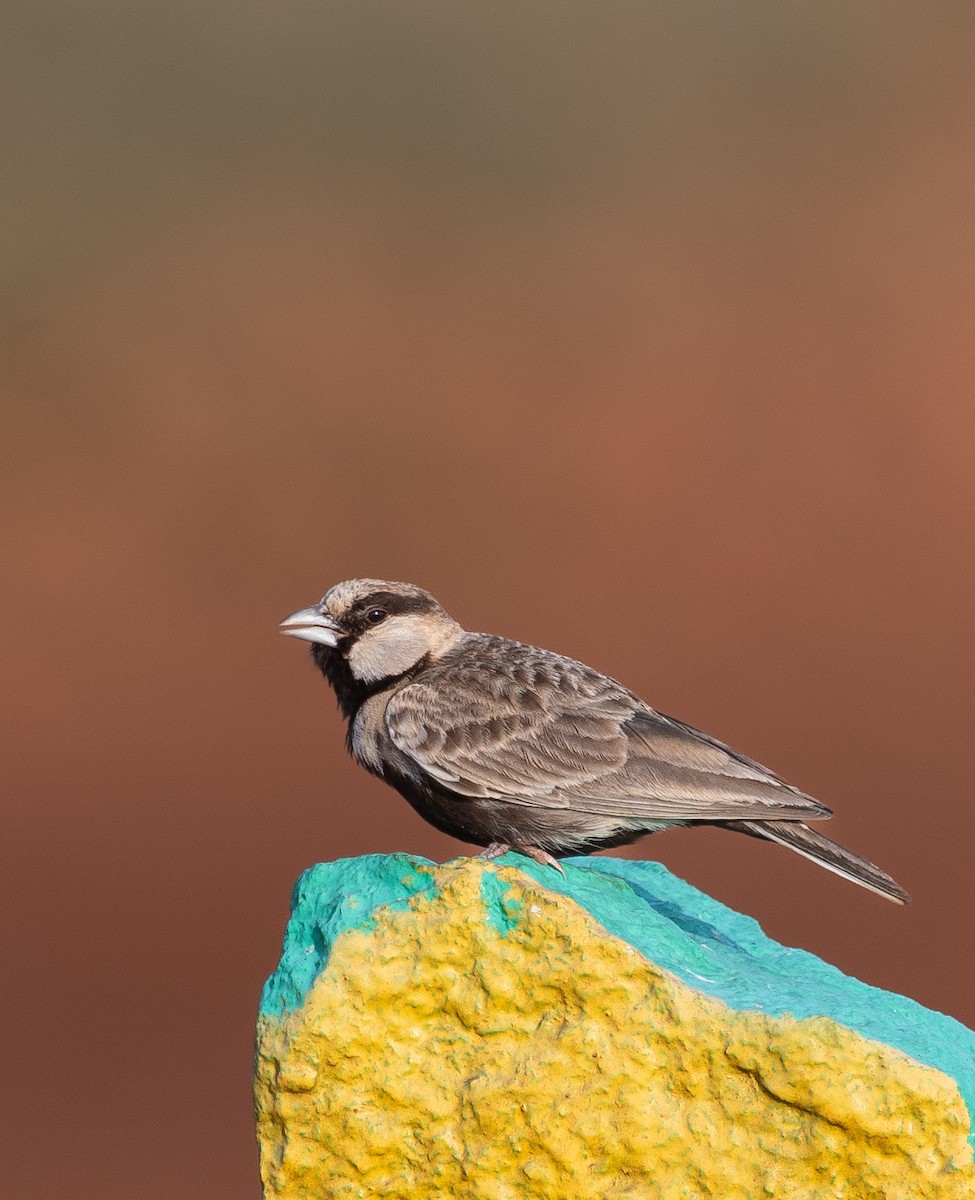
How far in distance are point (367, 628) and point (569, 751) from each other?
1118 millimetres

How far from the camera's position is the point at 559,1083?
5578 millimetres

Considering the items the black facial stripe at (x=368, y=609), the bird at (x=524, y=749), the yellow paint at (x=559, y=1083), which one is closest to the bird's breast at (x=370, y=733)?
the bird at (x=524, y=749)

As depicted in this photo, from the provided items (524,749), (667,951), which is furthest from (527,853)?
(667,951)

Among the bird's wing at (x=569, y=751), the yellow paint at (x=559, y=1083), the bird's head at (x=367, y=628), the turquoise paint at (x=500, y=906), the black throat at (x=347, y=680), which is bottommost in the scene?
the yellow paint at (x=559, y=1083)

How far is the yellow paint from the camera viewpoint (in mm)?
5445

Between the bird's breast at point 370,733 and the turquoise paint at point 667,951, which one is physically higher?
the bird's breast at point 370,733

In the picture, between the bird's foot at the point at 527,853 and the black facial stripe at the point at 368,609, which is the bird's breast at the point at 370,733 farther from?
the bird's foot at the point at 527,853

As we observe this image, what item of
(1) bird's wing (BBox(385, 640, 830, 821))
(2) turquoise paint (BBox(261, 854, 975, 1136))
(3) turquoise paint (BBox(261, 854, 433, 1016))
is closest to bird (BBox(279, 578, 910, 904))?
(1) bird's wing (BBox(385, 640, 830, 821))

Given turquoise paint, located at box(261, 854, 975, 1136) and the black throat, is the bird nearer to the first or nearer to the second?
the black throat

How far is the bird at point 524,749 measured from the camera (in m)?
6.50

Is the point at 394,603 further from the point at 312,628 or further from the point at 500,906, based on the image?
the point at 500,906

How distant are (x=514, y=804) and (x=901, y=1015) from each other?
5.59ft

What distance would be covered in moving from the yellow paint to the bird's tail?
88 cm

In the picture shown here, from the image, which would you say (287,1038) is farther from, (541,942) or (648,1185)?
(648,1185)
